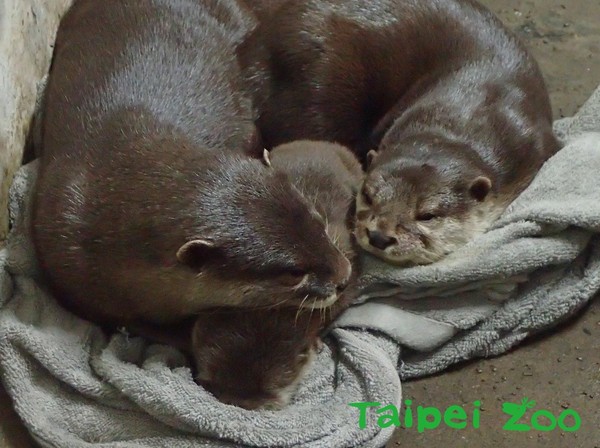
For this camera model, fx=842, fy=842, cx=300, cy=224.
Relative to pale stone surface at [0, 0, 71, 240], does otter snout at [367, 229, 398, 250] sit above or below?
below

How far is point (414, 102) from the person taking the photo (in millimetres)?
2387

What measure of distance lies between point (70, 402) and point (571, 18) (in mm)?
2278

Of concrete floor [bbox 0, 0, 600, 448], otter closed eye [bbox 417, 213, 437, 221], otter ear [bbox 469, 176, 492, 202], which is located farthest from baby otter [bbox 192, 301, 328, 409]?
otter ear [bbox 469, 176, 492, 202]

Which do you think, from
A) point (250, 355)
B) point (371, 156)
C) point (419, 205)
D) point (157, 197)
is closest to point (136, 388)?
point (250, 355)

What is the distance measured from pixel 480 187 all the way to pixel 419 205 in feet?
0.56

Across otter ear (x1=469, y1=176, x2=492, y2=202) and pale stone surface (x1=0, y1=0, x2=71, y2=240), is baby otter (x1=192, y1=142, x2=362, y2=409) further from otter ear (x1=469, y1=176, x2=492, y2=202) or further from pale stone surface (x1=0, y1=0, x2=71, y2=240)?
pale stone surface (x1=0, y1=0, x2=71, y2=240)

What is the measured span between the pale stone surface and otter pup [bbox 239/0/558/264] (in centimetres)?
57

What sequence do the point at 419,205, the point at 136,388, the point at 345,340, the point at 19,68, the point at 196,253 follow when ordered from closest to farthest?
the point at 196,253 → the point at 136,388 → the point at 345,340 → the point at 419,205 → the point at 19,68

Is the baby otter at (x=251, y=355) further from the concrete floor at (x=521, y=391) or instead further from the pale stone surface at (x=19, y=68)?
the pale stone surface at (x=19, y=68)

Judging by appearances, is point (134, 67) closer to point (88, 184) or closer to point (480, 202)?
point (88, 184)

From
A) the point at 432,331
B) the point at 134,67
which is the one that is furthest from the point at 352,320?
the point at 134,67

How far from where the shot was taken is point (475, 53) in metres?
2.40

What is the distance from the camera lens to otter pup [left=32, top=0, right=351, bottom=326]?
5.60 ft

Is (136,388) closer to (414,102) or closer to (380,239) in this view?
(380,239)
